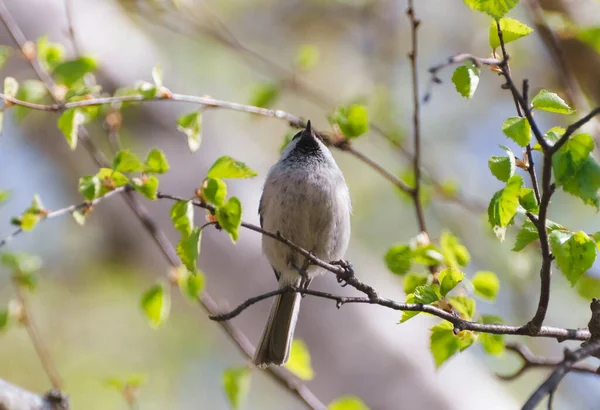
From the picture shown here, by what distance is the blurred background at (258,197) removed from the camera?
3127 mm

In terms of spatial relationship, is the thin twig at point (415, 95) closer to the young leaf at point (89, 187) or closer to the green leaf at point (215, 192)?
the green leaf at point (215, 192)

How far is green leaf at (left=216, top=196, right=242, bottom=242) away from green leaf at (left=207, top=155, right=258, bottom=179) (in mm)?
78

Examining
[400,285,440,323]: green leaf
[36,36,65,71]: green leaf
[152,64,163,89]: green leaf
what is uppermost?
[36,36,65,71]: green leaf

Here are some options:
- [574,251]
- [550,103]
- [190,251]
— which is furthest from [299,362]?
[550,103]

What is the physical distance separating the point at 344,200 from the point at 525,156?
1.20 metres

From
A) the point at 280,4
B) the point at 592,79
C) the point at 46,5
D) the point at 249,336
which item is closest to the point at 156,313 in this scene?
the point at 249,336

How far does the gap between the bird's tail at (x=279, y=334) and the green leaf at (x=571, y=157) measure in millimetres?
1454

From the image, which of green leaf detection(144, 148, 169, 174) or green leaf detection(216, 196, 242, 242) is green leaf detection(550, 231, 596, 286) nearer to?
green leaf detection(216, 196, 242, 242)

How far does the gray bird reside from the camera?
8.10 ft

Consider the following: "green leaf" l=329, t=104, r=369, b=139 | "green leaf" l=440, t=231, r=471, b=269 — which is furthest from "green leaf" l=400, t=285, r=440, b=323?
"green leaf" l=329, t=104, r=369, b=139

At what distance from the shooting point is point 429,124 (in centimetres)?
600

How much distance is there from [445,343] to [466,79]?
2.51 feet

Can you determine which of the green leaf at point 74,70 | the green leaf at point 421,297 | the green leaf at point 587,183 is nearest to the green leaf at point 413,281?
the green leaf at point 421,297

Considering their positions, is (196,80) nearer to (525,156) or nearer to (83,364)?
(83,364)
